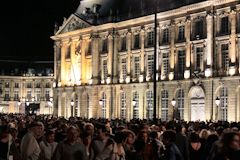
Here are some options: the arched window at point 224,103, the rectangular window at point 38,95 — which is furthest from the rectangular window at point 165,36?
the rectangular window at point 38,95

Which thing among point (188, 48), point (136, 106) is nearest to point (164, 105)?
point (136, 106)

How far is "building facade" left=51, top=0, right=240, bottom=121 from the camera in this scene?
55.0m

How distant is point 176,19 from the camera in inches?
2467

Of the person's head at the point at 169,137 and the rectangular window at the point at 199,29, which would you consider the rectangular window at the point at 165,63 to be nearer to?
the rectangular window at the point at 199,29

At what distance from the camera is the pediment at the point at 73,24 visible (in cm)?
7901

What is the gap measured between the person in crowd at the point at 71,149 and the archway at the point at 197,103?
151 feet

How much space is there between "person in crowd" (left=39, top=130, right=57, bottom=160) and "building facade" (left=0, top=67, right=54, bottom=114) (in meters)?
116

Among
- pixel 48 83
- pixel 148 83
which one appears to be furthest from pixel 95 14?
pixel 48 83

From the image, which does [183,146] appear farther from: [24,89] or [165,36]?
[24,89]

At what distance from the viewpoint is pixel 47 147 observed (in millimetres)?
13641

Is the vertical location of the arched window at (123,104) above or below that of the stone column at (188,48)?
below

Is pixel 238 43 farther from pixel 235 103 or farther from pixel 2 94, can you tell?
pixel 2 94

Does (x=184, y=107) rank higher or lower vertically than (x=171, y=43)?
lower

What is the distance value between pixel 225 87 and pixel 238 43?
421 centimetres
